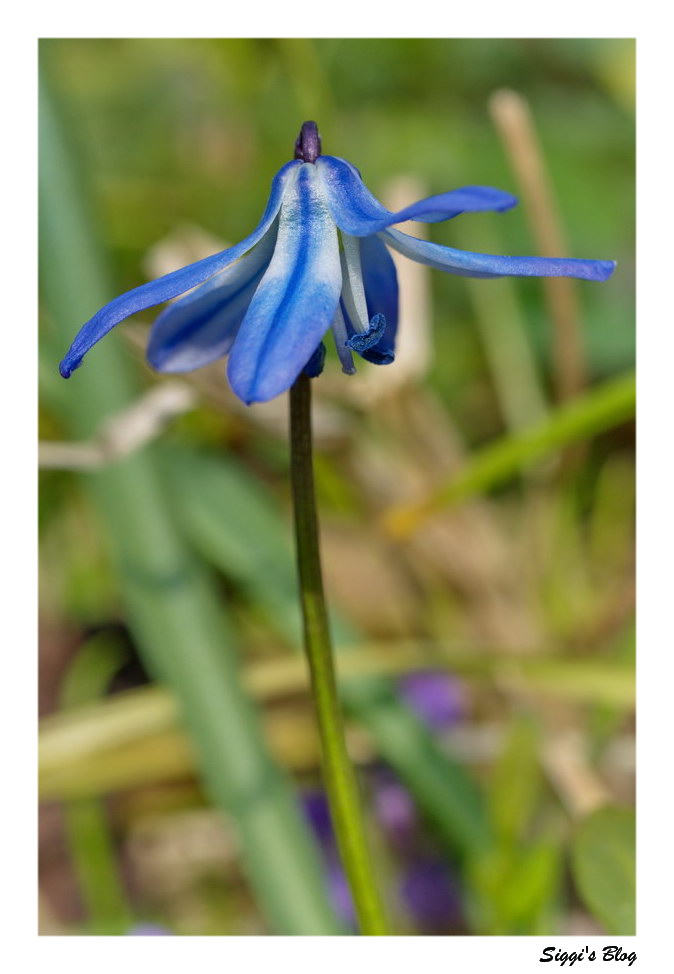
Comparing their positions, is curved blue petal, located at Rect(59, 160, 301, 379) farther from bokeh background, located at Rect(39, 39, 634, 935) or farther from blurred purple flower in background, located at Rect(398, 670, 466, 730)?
blurred purple flower in background, located at Rect(398, 670, 466, 730)

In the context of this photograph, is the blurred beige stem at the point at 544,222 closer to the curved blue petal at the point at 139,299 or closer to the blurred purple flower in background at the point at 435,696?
the blurred purple flower in background at the point at 435,696

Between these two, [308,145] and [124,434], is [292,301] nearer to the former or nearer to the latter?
[308,145]

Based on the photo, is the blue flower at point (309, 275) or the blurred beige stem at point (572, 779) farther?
the blurred beige stem at point (572, 779)

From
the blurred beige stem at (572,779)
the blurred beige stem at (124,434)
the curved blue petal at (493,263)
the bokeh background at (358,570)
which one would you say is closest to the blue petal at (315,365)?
the curved blue petal at (493,263)

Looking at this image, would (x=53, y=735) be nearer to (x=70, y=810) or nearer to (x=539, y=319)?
(x=70, y=810)

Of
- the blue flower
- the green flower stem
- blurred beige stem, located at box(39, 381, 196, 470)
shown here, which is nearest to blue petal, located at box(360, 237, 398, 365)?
the blue flower
